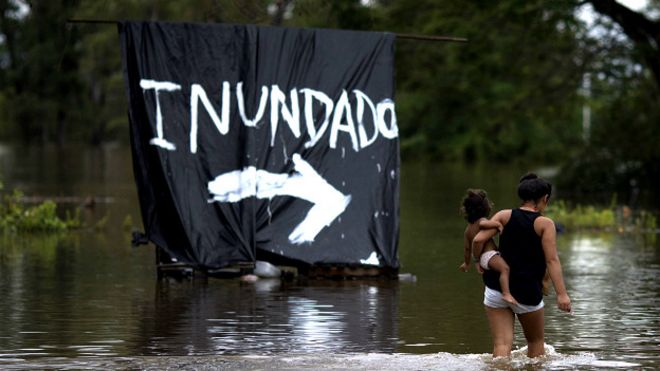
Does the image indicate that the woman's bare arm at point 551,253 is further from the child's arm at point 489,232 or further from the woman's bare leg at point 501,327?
the woman's bare leg at point 501,327

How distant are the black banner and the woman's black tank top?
6.32m

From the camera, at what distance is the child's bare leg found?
10.3 meters

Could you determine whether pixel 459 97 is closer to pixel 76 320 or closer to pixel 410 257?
pixel 410 257

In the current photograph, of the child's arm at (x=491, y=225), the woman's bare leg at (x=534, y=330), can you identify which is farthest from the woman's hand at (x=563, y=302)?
the child's arm at (x=491, y=225)

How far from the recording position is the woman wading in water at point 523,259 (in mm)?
10398

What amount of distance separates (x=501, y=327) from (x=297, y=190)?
6534 mm

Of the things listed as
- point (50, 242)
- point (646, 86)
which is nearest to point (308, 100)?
point (50, 242)

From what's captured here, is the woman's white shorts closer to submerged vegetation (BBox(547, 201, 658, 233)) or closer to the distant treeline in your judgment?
submerged vegetation (BBox(547, 201, 658, 233))

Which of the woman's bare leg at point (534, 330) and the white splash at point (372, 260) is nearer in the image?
the woman's bare leg at point (534, 330)

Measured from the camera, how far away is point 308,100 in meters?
17.0

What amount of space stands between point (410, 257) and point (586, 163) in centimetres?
2085

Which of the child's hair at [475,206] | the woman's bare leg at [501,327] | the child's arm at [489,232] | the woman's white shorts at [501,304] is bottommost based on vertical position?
the woman's bare leg at [501,327]

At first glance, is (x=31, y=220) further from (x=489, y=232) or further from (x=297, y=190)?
(x=489, y=232)

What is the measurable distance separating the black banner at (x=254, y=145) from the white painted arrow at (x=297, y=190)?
0.03 feet
